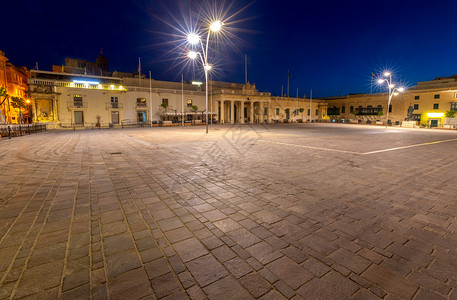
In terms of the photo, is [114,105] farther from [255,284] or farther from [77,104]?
[255,284]

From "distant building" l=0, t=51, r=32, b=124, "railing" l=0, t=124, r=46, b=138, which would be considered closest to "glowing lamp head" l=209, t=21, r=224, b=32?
"railing" l=0, t=124, r=46, b=138

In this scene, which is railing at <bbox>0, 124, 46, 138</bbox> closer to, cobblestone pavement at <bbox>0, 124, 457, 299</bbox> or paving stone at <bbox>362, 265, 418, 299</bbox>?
cobblestone pavement at <bbox>0, 124, 457, 299</bbox>

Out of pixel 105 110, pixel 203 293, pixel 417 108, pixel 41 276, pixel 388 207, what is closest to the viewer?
pixel 203 293

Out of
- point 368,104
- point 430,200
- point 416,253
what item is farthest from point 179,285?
point 368,104

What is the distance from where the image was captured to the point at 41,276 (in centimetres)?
236

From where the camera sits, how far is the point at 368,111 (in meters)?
54.4

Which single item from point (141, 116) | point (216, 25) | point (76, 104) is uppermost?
point (216, 25)

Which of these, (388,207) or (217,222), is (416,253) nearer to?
(388,207)

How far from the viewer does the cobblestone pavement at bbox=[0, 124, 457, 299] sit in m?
2.24

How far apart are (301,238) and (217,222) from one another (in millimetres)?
1236

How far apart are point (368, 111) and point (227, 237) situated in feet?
203

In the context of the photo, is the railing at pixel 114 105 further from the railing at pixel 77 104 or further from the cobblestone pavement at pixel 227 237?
the cobblestone pavement at pixel 227 237

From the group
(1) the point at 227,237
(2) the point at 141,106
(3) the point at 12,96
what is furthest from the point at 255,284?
(3) the point at 12,96

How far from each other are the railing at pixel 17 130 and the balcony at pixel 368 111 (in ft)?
199
